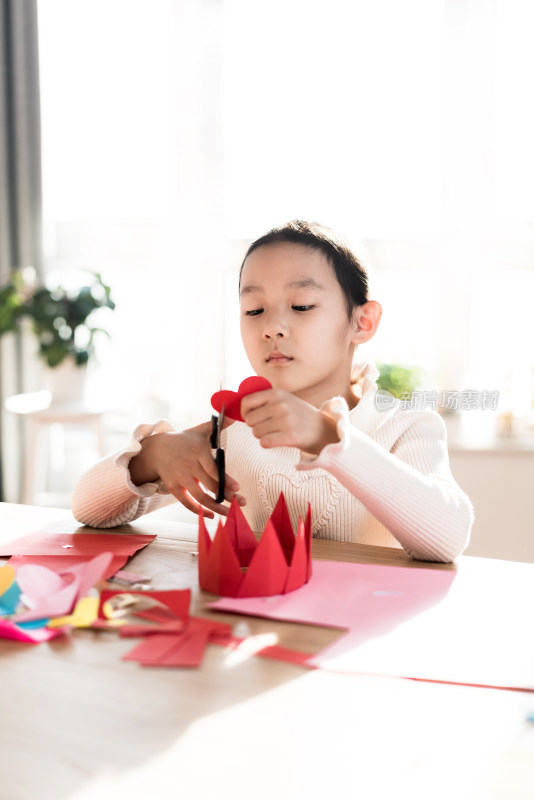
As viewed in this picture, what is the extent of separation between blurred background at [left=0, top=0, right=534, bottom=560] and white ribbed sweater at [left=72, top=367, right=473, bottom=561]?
1.45 meters

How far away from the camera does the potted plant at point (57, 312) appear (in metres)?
2.84

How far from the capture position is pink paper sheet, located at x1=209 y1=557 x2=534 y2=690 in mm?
601

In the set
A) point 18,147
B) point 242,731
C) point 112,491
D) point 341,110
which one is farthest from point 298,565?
point 18,147

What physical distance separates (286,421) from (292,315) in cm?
33

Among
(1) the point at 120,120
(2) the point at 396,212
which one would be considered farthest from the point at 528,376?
(1) the point at 120,120

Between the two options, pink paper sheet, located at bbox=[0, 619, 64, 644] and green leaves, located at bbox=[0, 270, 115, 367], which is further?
green leaves, located at bbox=[0, 270, 115, 367]

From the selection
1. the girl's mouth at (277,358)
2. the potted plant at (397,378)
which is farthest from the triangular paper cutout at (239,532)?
the potted plant at (397,378)

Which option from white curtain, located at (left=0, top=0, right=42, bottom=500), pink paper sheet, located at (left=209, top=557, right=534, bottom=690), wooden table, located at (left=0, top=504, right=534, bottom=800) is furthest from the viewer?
white curtain, located at (left=0, top=0, right=42, bottom=500)

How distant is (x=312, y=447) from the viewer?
2.93 feet

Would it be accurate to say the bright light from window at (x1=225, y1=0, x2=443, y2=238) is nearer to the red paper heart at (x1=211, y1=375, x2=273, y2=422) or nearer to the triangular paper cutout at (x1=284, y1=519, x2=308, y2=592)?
the red paper heart at (x1=211, y1=375, x2=273, y2=422)

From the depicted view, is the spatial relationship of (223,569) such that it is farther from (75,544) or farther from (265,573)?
(75,544)

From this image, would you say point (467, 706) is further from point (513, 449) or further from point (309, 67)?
point (309, 67)

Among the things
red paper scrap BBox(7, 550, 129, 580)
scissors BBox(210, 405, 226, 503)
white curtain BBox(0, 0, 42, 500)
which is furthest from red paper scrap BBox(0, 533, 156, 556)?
white curtain BBox(0, 0, 42, 500)

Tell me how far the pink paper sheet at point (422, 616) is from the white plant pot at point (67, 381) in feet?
7.38
